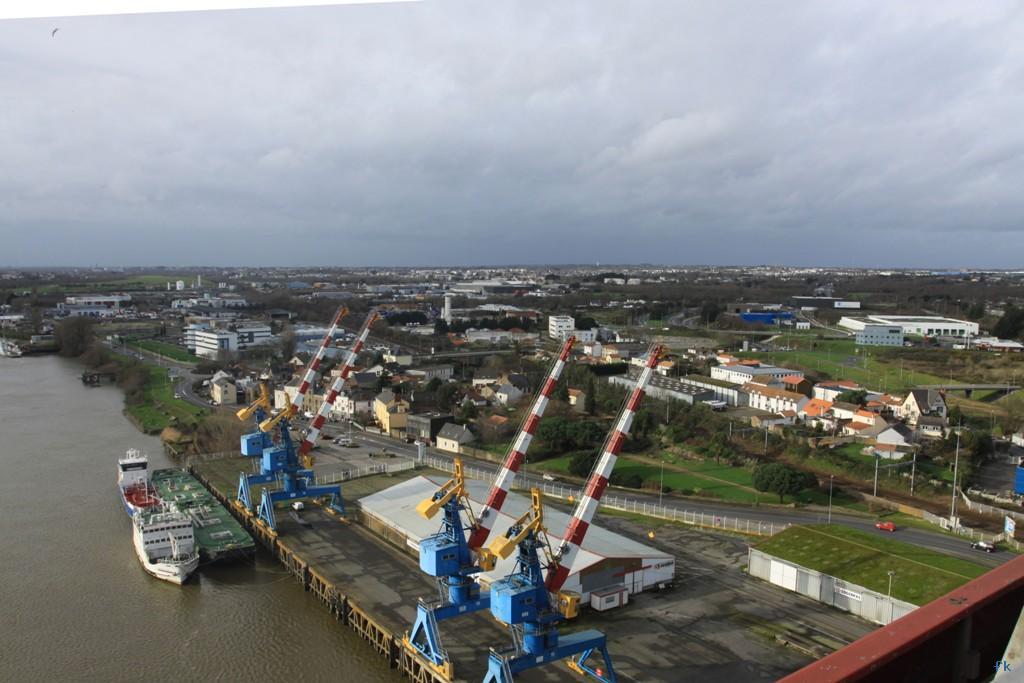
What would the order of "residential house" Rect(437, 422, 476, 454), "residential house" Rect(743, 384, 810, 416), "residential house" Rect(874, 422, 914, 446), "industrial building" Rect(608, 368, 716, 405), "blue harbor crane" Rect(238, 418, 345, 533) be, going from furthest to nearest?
1. "industrial building" Rect(608, 368, 716, 405)
2. "residential house" Rect(743, 384, 810, 416)
3. "residential house" Rect(437, 422, 476, 454)
4. "residential house" Rect(874, 422, 914, 446)
5. "blue harbor crane" Rect(238, 418, 345, 533)

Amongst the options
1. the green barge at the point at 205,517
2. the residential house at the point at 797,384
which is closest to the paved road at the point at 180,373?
the green barge at the point at 205,517

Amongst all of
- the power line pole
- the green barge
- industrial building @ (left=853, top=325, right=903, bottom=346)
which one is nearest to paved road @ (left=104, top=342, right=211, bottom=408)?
the green barge

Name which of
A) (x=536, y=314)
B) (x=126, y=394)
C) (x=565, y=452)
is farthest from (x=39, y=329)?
(x=565, y=452)

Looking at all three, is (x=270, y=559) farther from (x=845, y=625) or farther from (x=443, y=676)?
(x=845, y=625)

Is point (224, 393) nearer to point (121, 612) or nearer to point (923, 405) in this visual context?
point (121, 612)

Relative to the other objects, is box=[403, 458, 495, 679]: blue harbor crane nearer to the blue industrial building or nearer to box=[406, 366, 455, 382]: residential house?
box=[406, 366, 455, 382]: residential house
